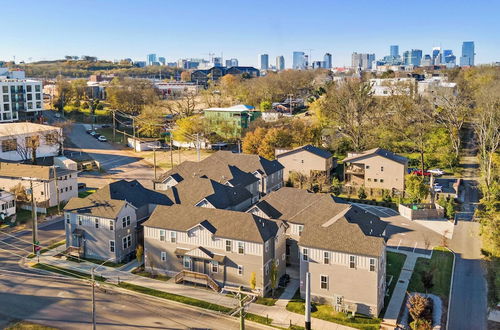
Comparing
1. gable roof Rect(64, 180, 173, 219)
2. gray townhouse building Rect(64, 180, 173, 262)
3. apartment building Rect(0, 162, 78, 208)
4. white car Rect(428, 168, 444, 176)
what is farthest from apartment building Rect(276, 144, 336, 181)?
gray townhouse building Rect(64, 180, 173, 262)

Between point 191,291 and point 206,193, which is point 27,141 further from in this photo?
point 191,291

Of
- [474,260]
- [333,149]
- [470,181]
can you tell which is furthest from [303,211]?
[333,149]

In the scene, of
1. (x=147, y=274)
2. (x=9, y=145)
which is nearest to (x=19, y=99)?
(x=9, y=145)

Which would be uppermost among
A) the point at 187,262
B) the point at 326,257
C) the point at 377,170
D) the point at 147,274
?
the point at 377,170

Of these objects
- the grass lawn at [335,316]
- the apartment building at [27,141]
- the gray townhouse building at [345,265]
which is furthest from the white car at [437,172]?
the apartment building at [27,141]

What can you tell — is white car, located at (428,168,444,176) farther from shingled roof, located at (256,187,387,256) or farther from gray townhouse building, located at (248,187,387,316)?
gray townhouse building, located at (248,187,387,316)
